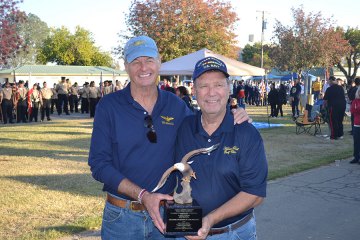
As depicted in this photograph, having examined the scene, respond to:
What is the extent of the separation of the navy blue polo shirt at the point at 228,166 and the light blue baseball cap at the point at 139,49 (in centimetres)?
61

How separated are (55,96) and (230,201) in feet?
73.2

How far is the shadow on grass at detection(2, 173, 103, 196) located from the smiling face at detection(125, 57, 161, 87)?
15.3 ft

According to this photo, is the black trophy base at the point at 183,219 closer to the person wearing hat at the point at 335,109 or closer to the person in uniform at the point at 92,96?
the person wearing hat at the point at 335,109

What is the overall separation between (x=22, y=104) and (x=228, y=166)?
62.9 feet

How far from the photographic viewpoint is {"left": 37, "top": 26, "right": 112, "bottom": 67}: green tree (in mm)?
62438

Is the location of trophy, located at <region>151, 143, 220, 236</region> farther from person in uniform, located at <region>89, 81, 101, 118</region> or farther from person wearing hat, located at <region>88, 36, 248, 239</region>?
person in uniform, located at <region>89, 81, 101, 118</region>

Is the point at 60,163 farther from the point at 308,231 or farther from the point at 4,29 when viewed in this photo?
the point at 308,231

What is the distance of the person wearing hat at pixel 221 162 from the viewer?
2424 mm

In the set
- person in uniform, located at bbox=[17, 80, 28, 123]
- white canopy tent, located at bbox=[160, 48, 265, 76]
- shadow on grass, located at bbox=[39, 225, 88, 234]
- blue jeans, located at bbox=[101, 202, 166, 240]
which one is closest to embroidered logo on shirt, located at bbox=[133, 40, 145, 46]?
blue jeans, located at bbox=[101, 202, 166, 240]

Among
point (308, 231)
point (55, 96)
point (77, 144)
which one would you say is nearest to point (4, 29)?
point (77, 144)

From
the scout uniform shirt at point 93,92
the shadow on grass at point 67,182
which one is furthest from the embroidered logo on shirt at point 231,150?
the scout uniform shirt at point 93,92

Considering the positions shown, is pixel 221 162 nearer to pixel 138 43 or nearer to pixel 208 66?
pixel 208 66

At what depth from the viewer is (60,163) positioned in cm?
987

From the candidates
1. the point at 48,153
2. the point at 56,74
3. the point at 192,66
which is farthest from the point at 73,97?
the point at 56,74
